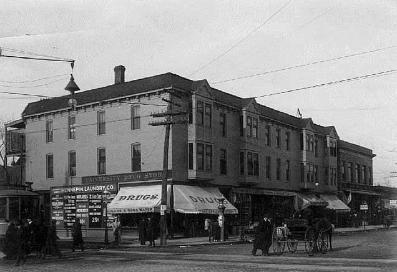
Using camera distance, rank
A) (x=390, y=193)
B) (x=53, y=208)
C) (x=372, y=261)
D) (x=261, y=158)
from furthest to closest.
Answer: (x=390, y=193)
(x=261, y=158)
(x=53, y=208)
(x=372, y=261)

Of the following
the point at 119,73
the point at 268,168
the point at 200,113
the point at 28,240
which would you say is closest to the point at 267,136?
the point at 268,168

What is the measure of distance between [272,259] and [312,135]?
3748 centimetres

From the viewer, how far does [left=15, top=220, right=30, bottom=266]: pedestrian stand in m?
20.7

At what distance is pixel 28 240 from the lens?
2356 centimetres

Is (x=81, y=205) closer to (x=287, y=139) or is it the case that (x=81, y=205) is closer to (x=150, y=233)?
(x=150, y=233)

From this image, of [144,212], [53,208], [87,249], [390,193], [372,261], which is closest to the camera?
[372,261]

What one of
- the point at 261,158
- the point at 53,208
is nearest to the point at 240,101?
the point at 261,158

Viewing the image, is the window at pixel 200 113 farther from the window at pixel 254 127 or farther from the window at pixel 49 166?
the window at pixel 49 166

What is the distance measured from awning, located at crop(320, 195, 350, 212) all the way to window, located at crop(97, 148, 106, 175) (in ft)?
82.4

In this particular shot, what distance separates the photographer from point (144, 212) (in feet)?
126

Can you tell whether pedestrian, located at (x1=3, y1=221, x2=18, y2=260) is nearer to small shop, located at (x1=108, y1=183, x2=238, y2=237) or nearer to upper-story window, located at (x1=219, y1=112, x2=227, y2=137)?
small shop, located at (x1=108, y1=183, x2=238, y2=237)

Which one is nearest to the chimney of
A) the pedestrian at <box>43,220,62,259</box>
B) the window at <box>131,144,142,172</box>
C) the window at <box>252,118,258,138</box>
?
the window at <box>131,144,142,172</box>

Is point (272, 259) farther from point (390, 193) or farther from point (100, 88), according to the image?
point (390, 193)

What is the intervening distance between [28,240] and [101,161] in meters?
20.1
